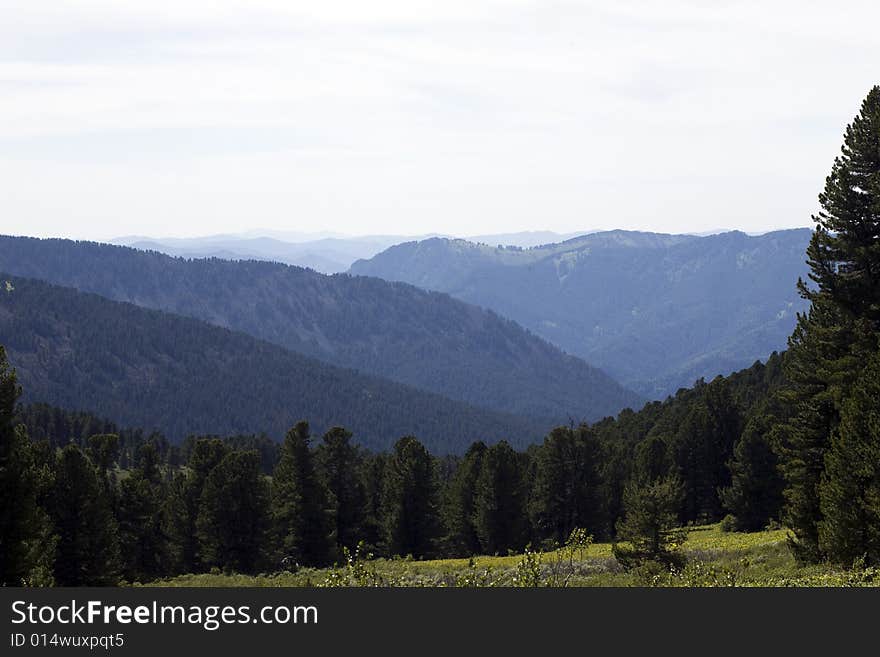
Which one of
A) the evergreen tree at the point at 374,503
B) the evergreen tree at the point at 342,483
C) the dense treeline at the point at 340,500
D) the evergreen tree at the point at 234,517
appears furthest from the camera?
the evergreen tree at the point at 374,503

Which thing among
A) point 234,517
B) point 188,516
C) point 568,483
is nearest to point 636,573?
point 234,517

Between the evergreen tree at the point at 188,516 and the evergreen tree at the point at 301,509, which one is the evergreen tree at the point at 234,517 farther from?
the evergreen tree at the point at 188,516

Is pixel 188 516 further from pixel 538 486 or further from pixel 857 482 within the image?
pixel 857 482

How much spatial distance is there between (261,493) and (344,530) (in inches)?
437

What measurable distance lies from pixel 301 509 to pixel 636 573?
34.8 metres

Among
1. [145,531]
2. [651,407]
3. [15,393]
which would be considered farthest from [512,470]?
[651,407]

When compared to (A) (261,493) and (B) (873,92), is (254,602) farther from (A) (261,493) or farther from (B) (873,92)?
(A) (261,493)

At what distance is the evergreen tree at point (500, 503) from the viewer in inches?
2702

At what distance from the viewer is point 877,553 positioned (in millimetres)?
28203

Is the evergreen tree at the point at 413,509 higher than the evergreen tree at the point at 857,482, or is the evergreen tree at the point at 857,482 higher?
the evergreen tree at the point at 857,482

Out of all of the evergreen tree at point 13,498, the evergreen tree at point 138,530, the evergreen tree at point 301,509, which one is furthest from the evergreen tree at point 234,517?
the evergreen tree at point 13,498

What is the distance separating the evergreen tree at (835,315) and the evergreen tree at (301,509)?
37.4m

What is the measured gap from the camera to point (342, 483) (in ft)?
229

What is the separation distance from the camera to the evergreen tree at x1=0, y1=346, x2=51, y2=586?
28297 millimetres
